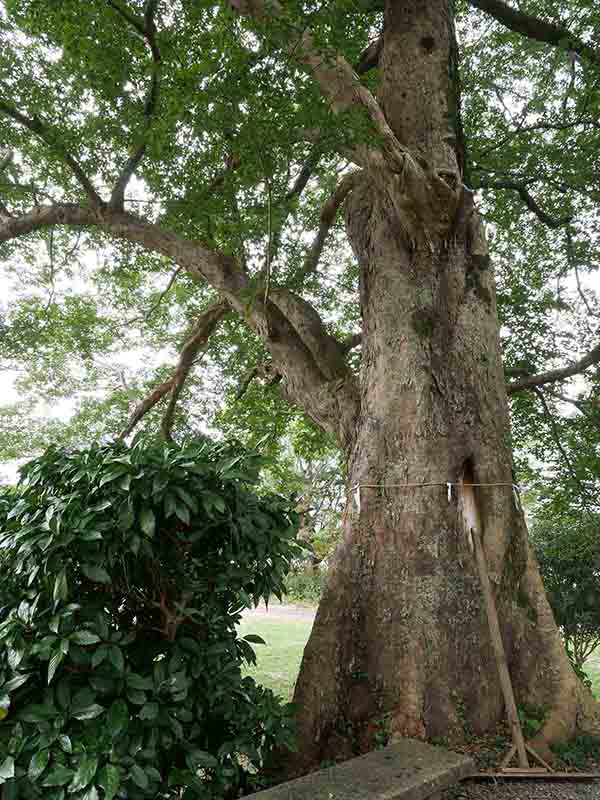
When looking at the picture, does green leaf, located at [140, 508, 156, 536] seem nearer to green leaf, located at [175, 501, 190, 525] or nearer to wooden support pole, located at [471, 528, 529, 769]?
green leaf, located at [175, 501, 190, 525]

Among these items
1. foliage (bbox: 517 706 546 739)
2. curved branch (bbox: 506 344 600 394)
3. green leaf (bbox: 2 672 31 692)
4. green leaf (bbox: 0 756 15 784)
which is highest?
curved branch (bbox: 506 344 600 394)

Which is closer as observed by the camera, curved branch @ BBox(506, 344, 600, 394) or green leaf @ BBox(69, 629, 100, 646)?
green leaf @ BBox(69, 629, 100, 646)

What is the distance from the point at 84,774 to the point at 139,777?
0.18 meters

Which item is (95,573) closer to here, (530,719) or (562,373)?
(530,719)

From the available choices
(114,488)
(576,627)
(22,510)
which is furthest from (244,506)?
(576,627)

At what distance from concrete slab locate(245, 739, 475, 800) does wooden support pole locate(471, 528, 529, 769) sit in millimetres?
723

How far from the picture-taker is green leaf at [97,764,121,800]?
1.64 meters

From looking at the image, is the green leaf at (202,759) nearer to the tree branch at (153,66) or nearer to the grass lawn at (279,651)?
the grass lawn at (279,651)

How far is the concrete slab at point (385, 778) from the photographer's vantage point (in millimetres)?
1975

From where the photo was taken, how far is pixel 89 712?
181cm

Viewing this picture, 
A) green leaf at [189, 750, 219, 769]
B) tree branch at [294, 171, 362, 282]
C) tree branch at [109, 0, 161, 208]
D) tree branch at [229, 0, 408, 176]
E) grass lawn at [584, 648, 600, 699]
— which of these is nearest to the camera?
green leaf at [189, 750, 219, 769]

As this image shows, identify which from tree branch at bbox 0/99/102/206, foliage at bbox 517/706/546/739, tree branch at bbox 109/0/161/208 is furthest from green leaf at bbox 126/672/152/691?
tree branch at bbox 0/99/102/206

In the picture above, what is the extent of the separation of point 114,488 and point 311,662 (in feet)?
6.07

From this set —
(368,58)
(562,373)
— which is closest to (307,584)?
(562,373)
